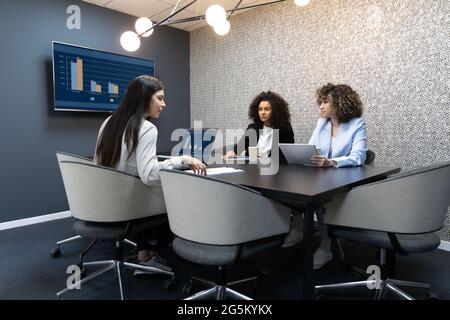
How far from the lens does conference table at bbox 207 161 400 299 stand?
1278 mm

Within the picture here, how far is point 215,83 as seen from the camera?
4344 mm

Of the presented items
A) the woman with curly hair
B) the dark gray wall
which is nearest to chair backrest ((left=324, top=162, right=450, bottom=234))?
the woman with curly hair

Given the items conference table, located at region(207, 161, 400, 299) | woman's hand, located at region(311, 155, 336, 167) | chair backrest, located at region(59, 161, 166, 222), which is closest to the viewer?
conference table, located at region(207, 161, 400, 299)

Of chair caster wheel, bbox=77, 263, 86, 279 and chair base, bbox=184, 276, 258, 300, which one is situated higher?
chair base, bbox=184, 276, 258, 300

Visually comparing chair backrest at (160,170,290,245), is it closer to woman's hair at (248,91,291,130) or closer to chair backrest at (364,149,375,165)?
chair backrest at (364,149,375,165)

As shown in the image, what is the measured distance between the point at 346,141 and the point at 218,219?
143 cm

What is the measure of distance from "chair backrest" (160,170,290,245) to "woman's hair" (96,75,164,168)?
454mm

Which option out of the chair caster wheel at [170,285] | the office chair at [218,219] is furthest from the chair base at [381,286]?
the chair caster wheel at [170,285]

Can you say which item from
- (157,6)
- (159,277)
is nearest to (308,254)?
(159,277)

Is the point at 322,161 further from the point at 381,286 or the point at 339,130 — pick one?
the point at 381,286

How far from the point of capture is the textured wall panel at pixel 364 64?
2.61 meters

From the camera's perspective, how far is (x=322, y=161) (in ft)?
6.86
